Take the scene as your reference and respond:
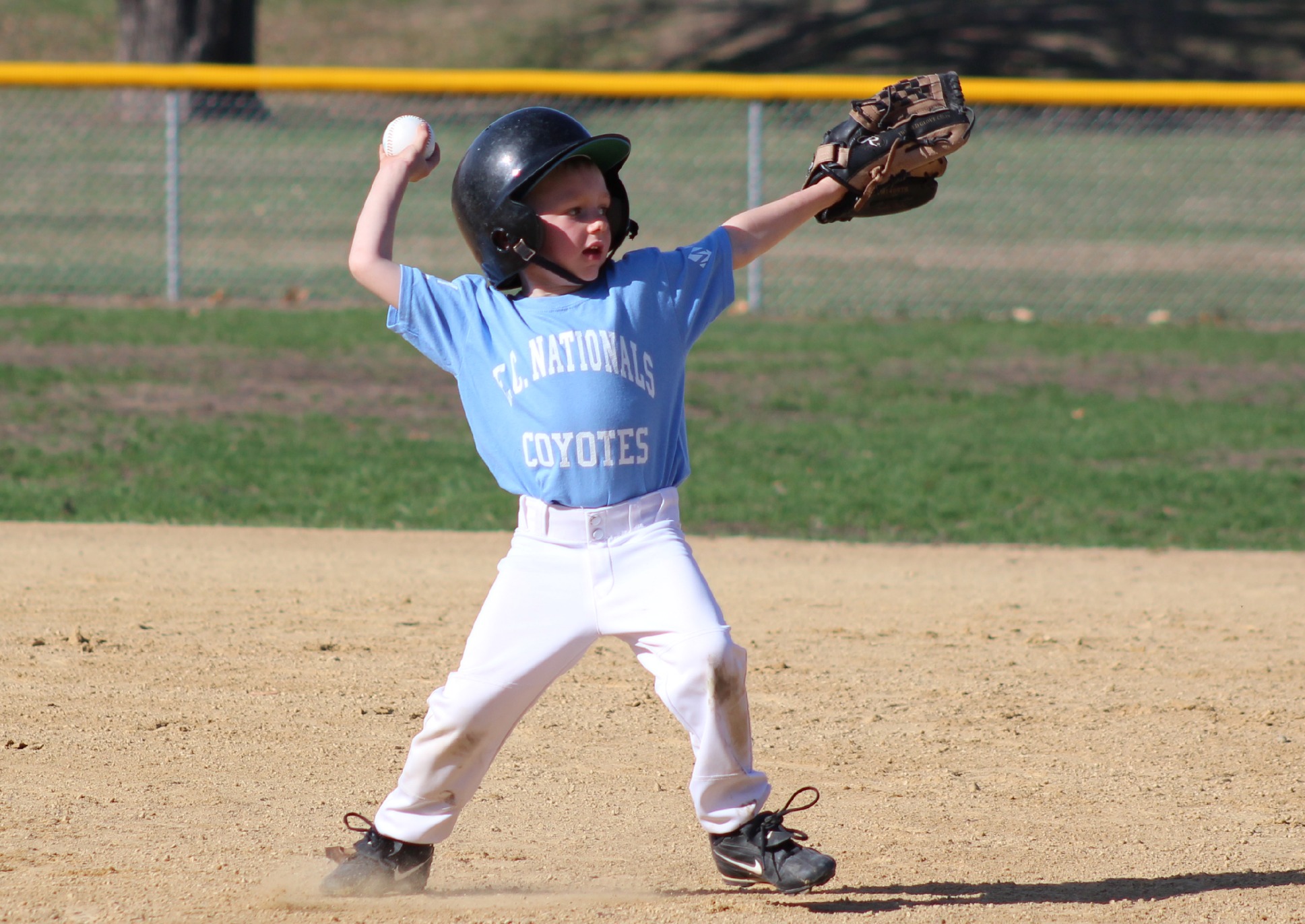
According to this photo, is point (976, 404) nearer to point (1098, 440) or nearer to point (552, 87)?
point (1098, 440)

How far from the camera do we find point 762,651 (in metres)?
5.15

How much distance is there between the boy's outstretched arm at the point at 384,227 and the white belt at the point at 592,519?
20.6 inches

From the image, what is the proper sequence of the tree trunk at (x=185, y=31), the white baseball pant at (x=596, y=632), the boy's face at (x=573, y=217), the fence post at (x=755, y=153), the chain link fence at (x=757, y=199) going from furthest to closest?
the tree trunk at (x=185, y=31) < the chain link fence at (x=757, y=199) < the fence post at (x=755, y=153) < the boy's face at (x=573, y=217) < the white baseball pant at (x=596, y=632)

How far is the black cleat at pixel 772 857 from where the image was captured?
310cm

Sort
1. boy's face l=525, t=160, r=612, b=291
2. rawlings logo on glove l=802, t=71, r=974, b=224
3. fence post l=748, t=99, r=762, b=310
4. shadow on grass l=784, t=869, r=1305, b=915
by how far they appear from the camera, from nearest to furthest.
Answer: boy's face l=525, t=160, r=612, b=291 < shadow on grass l=784, t=869, r=1305, b=915 < rawlings logo on glove l=802, t=71, r=974, b=224 < fence post l=748, t=99, r=762, b=310

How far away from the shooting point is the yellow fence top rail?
38.0ft

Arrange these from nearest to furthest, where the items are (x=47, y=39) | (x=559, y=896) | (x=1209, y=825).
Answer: (x=559, y=896)
(x=1209, y=825)
(x=47, y=39)

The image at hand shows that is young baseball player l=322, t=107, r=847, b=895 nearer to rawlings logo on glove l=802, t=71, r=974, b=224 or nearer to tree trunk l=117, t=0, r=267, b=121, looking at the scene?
rawlings logo on glove l=802, t=71, r=974, b=224

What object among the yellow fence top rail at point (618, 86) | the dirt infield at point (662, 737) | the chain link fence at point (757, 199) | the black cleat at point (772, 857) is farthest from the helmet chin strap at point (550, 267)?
the chain link fence at point (757, 199)

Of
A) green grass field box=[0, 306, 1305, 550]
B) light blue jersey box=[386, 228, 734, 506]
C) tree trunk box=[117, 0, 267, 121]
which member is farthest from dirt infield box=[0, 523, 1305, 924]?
tree trunk box=[117, 0, 267, 121]

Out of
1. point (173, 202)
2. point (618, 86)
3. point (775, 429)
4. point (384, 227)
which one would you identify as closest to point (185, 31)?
point (173, 202)

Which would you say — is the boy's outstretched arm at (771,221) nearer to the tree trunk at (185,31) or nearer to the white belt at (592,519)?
the white belt at (592,519)

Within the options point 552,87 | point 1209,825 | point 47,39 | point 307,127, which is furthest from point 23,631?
point 47,39

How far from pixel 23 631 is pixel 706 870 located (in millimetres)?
2770
